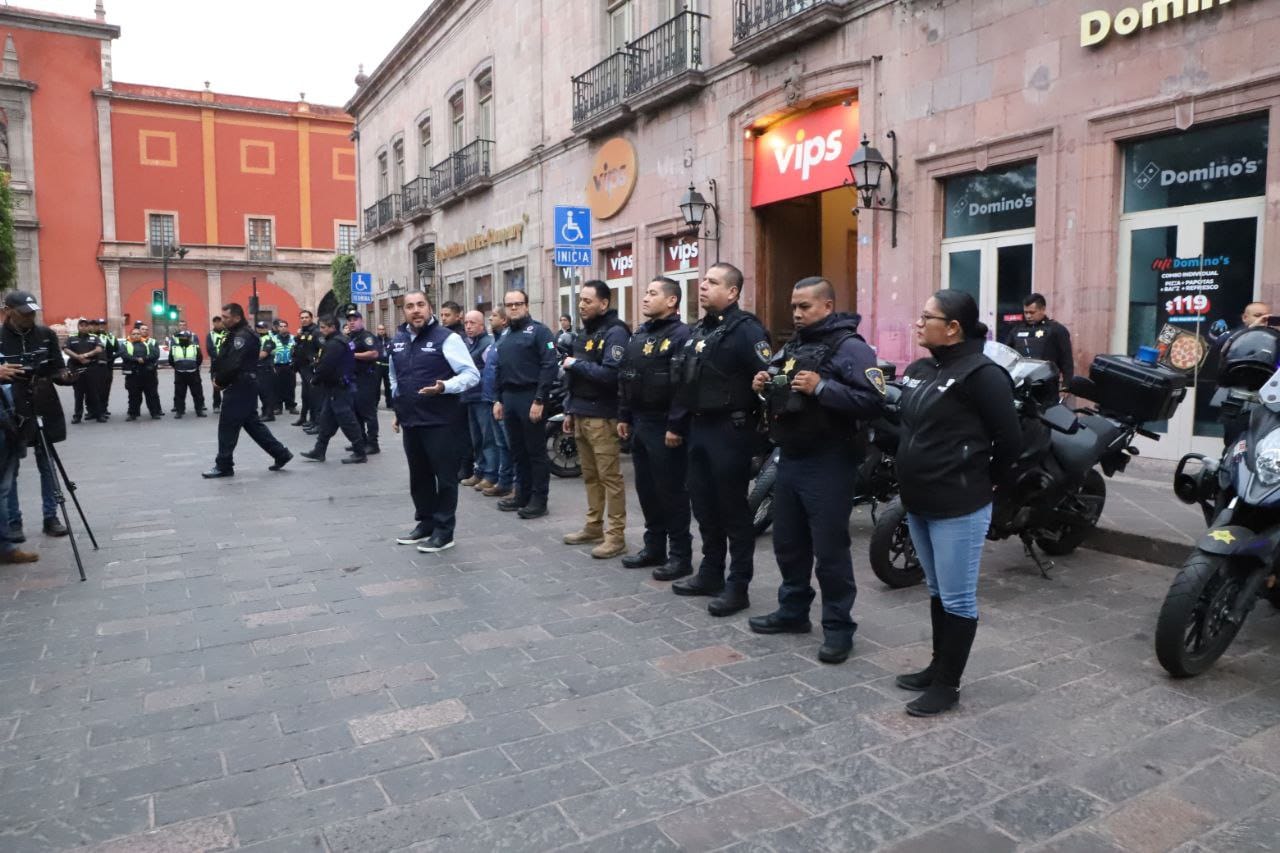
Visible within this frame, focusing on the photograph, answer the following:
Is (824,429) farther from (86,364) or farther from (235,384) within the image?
(86,364)

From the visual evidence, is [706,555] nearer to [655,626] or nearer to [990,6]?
[655,626]

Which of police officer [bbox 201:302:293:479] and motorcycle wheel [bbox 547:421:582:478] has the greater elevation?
police officer [bbox 201:302:293:479]

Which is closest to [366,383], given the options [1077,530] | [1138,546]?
[1077,530]

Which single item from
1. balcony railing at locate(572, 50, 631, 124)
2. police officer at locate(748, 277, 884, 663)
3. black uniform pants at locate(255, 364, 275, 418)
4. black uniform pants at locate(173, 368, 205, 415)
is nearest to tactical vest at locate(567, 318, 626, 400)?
police officer at locate(748, 277, 884, 663)

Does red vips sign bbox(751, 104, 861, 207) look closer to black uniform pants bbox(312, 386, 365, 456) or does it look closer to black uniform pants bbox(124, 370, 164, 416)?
black uniform pants bbox(312, 386, 365, 456)

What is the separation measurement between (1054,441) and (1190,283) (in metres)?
4.59

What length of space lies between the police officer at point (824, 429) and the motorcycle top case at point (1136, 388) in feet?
7.39

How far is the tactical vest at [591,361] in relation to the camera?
647 cm

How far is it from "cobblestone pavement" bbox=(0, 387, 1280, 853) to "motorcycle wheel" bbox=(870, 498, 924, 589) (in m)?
0.15

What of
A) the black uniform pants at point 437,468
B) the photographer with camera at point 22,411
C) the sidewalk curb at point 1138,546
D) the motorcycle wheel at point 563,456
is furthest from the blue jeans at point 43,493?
the sidewalk curb at point 1138,546

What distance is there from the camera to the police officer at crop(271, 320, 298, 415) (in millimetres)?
18016

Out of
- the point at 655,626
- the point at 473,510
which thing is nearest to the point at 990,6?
the point at 473,510

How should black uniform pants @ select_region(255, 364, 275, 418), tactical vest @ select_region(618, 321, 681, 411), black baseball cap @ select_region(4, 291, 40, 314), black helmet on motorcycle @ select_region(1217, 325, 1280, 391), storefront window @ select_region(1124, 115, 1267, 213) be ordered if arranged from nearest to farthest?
black helmet on motorcycle @ select_region(1217, 325, 1280, 391) → tactical vest @ select_region(618, 321, 681, 411) → black baseball cap @ select_region(4, 291, 40, 314) → storefront window @ select_region(1124, 115, 1267, 213) → black uniform pants @ select_region(255, 364, 275, 418)

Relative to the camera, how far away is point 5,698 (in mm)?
3818
